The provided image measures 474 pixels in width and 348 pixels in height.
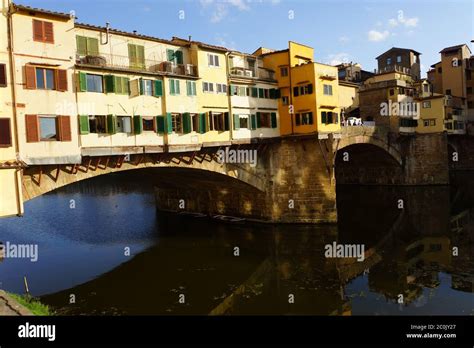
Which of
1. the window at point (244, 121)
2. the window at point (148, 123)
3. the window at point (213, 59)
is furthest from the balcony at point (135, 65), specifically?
the window at point (244, 121)

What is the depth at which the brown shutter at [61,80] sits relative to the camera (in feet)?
74.2

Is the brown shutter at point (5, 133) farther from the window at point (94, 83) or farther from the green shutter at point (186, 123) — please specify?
the green shutter at point (186, 123)

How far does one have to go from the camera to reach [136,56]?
2772 centimetres

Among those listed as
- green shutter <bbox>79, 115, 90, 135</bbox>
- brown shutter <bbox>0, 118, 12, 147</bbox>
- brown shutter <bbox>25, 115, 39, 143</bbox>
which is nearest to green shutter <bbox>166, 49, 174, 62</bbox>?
green shutter <bbox>79, 115, 90, 135</bbox>

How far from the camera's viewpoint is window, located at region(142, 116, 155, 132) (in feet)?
90.2

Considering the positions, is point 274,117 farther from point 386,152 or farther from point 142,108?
point 386,152

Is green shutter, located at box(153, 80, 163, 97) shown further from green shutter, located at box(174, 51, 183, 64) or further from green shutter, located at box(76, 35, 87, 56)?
green shutter, located at box(76, 35, 87, 56)

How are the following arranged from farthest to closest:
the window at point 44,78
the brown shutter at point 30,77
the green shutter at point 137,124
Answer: the green shutter at point 137,124, the window at point 44,78, the brown shutter at point 30,77

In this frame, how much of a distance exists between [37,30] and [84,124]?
5.46 meters

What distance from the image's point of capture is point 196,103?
31.0 meters

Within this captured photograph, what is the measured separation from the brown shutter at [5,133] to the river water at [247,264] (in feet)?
28.6

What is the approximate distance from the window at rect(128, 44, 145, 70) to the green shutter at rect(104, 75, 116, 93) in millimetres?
2454

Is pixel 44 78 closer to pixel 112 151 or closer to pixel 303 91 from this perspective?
→ pixel 112 151

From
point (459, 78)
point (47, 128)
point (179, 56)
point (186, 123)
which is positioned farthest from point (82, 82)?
point (459, 78)
